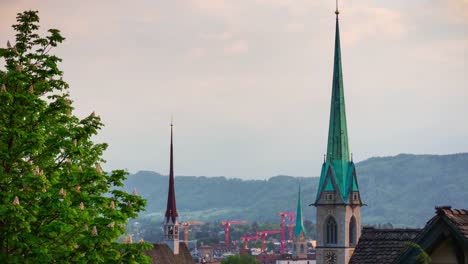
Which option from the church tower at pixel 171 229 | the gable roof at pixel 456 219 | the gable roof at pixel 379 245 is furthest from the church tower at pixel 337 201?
the gable roof at pixel 456 219

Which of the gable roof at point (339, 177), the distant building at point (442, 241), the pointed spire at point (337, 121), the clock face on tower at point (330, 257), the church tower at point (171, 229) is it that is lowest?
the distant building at point (442, 241)

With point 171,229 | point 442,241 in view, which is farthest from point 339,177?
point 442,241

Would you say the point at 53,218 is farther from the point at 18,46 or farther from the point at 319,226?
the point at 319,226

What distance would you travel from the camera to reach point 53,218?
2736cm

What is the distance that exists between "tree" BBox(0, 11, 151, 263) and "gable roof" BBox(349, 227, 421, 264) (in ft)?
25.4

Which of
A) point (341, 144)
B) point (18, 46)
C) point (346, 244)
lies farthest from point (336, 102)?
point (18, 46)

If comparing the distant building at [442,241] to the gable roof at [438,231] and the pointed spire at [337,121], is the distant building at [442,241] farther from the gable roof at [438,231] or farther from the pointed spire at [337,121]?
the pointed spire at [337,121]

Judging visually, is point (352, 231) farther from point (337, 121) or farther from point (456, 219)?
point (456, 219)

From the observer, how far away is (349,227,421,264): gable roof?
20156 millimetres

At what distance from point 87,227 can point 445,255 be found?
13086mm

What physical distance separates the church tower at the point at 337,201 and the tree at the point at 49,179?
414 feet

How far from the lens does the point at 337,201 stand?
517 ft

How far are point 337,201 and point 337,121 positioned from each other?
1023cm

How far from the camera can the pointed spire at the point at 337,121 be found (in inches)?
6171
